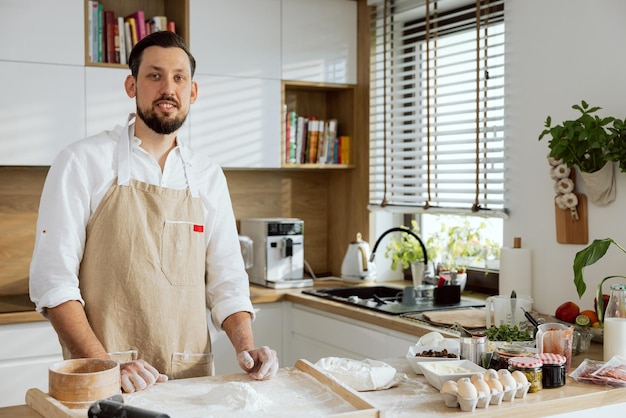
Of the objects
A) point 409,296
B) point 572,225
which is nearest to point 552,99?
point 572,225

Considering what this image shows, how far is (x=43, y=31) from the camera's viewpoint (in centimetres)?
352

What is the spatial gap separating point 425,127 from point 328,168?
0.57 metres

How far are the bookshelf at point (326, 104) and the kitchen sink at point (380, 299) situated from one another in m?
0.71

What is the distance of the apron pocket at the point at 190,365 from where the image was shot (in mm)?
2404

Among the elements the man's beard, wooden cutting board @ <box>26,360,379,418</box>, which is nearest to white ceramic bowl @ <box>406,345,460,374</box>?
wooden cutting board @ <box>26,360,379,418</box>

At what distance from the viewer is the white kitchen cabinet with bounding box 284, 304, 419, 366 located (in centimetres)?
321

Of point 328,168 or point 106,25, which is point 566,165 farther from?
point 106,25

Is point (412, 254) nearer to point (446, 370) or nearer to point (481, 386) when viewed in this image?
point (446, 370)

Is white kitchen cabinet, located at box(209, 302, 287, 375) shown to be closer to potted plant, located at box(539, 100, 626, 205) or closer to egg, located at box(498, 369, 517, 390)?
potted plant, located at box(539, 100, 626, 205)

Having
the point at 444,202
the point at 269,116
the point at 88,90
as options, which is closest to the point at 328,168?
the point at 269,116

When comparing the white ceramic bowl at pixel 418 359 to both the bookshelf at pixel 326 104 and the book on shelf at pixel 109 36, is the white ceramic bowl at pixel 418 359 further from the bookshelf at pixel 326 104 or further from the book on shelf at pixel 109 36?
the book on shelf at pixel 109 36

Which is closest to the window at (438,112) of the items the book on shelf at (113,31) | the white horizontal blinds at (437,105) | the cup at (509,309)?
the white horizontal blinds at (437,105)

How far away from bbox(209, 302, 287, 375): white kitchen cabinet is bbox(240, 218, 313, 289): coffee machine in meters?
0.17

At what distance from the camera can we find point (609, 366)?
2.20 m
